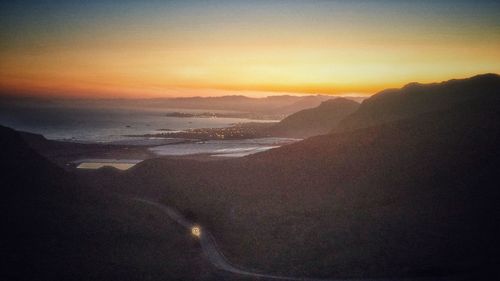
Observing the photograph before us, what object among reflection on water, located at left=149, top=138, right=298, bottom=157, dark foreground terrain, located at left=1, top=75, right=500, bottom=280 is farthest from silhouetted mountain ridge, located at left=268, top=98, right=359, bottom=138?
dark foreground terrain, located at left=1, top=75, right=500, bottom=280

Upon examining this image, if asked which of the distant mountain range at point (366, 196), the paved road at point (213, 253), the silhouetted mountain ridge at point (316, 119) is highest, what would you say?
the silhouetted mountain ridge at point (316, 119)

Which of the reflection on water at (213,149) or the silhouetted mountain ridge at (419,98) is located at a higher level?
the silhouetted mountain ridge at (419,98)

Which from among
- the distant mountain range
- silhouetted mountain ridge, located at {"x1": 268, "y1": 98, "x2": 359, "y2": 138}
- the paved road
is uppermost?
silhouetted mountain ridge, located at {"x1": 268, "y1": 98, "x2": 359, "y2": 138}

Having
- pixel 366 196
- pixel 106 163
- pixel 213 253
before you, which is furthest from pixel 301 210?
pixel 106 163

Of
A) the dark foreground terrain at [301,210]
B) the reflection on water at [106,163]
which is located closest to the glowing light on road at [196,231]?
the dark foreground terrain at [301,210]

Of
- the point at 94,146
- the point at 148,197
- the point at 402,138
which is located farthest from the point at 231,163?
the point at 94,146

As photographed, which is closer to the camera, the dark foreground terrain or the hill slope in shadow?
the hill slope in shadow

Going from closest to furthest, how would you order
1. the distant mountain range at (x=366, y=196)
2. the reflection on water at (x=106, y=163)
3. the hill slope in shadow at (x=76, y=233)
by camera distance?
the hill slope in shadow at (x=76, y=233), the distant mountain range at (x=366, y=196), the reflection on water at (x=106, y=163)

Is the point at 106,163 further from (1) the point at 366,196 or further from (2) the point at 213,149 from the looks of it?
(1) the point at 366,196

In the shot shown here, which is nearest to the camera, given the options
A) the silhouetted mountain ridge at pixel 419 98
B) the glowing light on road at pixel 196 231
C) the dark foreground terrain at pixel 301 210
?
the dark foreground terrain at pixel 301 210

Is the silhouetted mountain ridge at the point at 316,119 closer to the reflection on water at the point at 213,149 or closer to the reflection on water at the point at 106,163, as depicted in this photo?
the reflection on water at the point at 213,149

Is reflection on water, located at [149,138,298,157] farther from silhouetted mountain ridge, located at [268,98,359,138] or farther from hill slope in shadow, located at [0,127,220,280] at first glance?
hill slope in shadow, located at [0,127,220,280]
